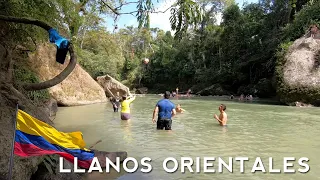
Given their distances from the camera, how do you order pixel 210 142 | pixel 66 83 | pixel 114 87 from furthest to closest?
pixel 114 87 < pixel 66 83 < pixel 210 142

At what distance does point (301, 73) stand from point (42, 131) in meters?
22.1

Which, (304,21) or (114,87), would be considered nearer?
(304,21)

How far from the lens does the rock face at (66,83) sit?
19.8m

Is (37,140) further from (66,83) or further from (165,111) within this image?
(66,83)

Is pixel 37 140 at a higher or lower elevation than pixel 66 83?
lower

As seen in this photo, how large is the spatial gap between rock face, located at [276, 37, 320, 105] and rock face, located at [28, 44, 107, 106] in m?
13.6

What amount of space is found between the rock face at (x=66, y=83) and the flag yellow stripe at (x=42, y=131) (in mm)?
14263

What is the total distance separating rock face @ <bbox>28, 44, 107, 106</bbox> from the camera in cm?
1977

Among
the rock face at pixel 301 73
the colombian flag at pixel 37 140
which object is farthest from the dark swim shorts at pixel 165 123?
the rock face at pixel 301 73

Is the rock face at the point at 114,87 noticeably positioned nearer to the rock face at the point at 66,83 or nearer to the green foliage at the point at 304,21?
the rock face at the point at 66,83

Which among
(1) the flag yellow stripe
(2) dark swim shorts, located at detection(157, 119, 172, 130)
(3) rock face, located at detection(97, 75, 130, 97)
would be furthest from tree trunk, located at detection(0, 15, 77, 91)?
(3) rock face, located at detection(97, 75, 130, 97)

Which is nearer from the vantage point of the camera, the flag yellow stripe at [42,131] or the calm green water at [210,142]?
the flag yellow stripe at [42,131]

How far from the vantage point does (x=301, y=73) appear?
75.9 ft

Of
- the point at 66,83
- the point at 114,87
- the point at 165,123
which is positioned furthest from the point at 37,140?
the point at 114,87
